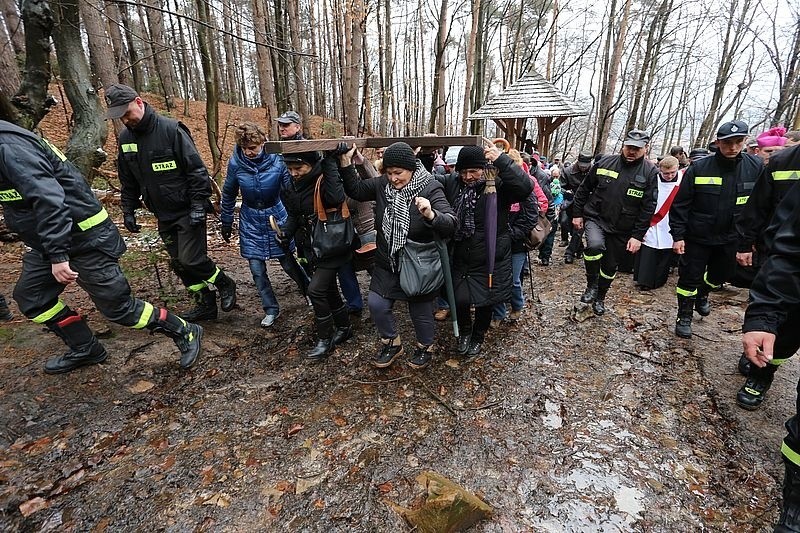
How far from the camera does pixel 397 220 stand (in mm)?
3125

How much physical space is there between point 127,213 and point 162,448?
2.57 meters

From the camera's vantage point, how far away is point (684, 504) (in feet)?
7.54

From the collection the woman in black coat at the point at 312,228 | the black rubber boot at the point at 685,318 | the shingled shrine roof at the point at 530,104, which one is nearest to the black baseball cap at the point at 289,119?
the woman in black coat at the point at 312,228

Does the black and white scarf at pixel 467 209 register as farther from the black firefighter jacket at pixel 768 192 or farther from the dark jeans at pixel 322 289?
the black firefighter jacket at pixel 768 192

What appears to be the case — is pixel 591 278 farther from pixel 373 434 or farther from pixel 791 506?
pixel 373 434

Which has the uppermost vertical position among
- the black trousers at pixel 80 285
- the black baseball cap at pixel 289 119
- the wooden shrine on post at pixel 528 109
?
the wooden shrine on post at pixel 528 109

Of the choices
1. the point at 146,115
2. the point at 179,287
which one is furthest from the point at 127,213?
the point at 179,287

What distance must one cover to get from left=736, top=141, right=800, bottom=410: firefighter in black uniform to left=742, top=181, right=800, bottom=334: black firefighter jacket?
914 millimetres

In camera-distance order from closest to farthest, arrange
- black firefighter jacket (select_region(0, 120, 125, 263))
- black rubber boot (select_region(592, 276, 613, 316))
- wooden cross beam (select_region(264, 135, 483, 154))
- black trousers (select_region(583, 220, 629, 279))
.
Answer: black firefighter jacket (select_region(0, 120, 125, 263)), wooden cross beam (select_region(264, 135, 483, 154)), black trousers (select_region(583, 220, 629, 279)), black rubber boot (select_region(592, 276, 613, 316))

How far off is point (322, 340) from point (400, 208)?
159cm

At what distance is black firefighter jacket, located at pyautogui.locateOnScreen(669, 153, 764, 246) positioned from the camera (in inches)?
150

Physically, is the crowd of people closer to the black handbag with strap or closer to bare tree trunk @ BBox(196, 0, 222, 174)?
the black handbag with strap

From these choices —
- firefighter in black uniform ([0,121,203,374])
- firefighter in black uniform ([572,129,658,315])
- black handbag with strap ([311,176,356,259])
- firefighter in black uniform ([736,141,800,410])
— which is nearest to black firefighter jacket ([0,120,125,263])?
firefighter in black uniform ([0,121,203,374])

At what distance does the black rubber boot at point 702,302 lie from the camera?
4496 millimetres
